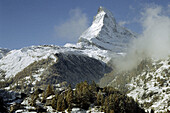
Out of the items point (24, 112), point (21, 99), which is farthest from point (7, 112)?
point (21, 99)

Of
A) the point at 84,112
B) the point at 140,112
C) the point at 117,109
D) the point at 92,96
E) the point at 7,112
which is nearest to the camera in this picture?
the point at 7,112

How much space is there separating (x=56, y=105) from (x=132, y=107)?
6179 cm

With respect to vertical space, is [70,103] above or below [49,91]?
below

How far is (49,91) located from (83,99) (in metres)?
35.0

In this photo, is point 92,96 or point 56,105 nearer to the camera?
point 56,105

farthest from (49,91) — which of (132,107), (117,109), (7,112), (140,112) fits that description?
(140,112)

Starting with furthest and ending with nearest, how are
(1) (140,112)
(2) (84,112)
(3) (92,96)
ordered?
1. (1) (140,112)
2. (3) (92,96)
3. (2) (84,112)

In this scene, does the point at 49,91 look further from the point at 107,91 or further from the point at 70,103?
the point at 107,91

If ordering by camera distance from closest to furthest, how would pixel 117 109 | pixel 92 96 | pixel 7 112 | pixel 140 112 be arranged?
pixel 7 112, pixel 117 109, pixel 92 96, pixel 140 112

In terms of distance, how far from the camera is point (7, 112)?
Result: 120438 mm

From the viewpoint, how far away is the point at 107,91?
579 ft

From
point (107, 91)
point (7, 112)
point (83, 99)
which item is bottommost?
point (7, 112)

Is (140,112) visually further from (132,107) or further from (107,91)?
(107,91)

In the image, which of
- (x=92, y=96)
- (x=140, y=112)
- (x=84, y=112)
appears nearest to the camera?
(x=84, y=112)
